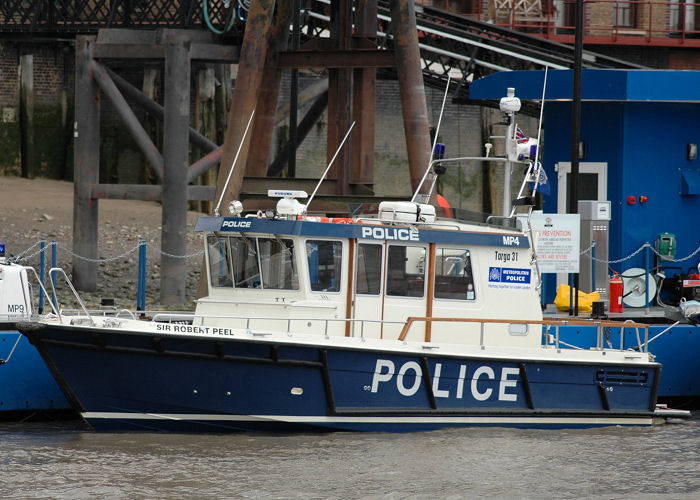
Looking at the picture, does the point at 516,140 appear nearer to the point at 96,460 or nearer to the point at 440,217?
the point at 440,217

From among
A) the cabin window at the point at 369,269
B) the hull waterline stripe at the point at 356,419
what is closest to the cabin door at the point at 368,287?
the cabin window at the point at 369,269

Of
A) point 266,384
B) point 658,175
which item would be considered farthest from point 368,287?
point 658,175

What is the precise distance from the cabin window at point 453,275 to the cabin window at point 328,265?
3.36ft

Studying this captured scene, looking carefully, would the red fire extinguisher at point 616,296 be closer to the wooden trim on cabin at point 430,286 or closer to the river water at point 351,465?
the river water at point 351,465

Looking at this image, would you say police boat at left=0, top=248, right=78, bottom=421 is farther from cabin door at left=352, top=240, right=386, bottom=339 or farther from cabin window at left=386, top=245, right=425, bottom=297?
cabin window at left=386, top=245, right=425, bottom=297

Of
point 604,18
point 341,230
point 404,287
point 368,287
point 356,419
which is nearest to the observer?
point 356,419

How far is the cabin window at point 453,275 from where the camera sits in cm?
1257

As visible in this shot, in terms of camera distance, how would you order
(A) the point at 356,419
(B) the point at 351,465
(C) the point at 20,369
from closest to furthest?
1. (B) the point at 351,465
2. (A) the point at 356,419
3. (C) the point at 20,369

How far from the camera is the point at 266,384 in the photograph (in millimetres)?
11773

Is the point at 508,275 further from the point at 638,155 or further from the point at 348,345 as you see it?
the point at 638,155

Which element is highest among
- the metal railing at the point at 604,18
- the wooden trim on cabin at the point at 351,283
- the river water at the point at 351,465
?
the metal railing at the point at 604,18

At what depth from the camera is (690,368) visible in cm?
1516

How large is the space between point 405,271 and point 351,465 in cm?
239

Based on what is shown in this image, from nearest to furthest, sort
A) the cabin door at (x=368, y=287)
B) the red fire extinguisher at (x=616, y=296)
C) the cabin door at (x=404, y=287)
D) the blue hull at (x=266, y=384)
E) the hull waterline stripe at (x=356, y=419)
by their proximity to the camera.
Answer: the blue hull at (x=266, y=384) < the hull waterline stripe at (x=356, y=419) < the cabin door at (x=368, y=287) < the cabin door at (x=404, y=287) < the red fire extinguisher at (x=616, y=296)
